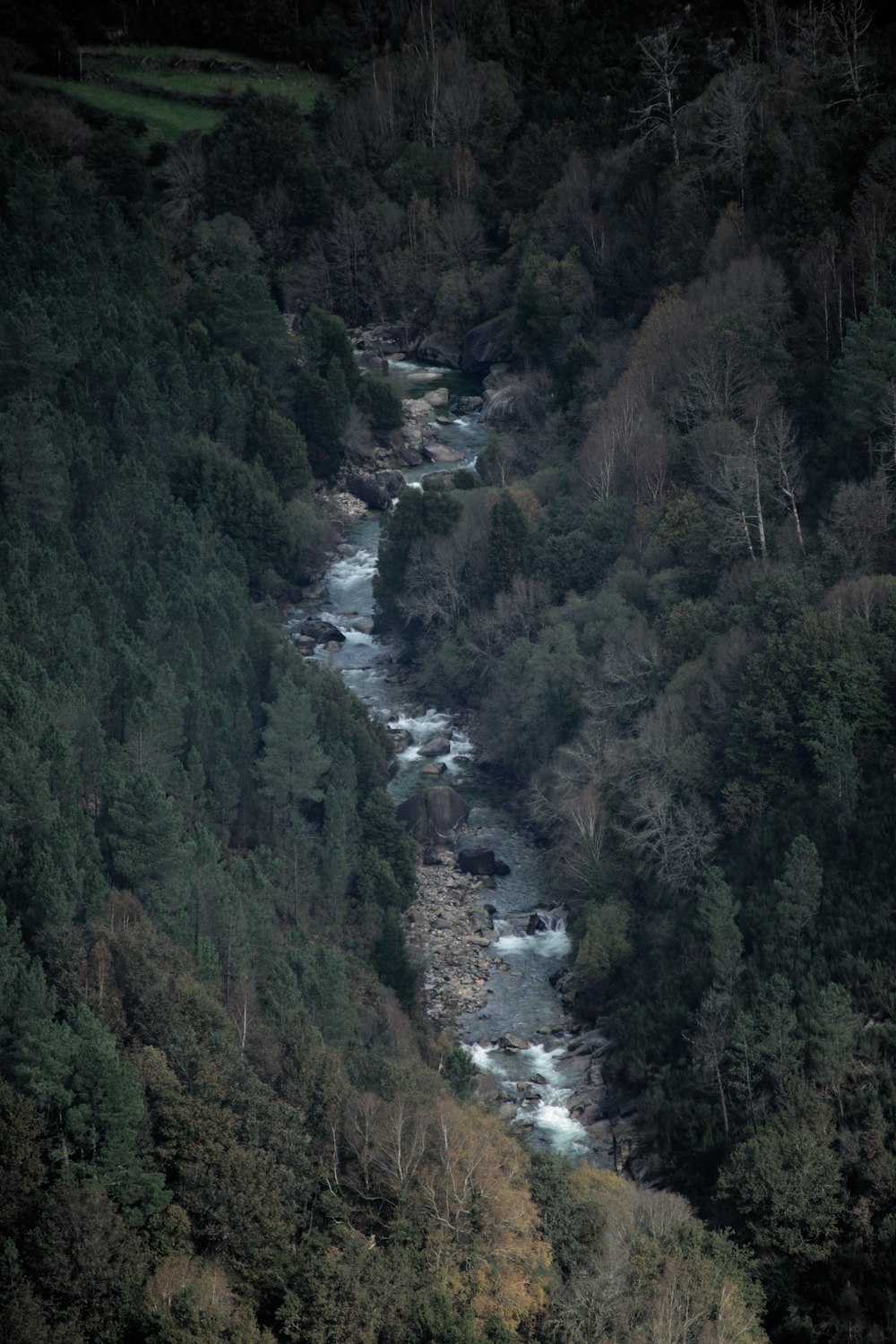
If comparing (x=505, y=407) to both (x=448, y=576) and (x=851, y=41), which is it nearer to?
(x=448, y=576)

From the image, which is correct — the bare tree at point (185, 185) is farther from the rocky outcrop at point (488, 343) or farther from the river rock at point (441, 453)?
the river rock at point (441, 453)

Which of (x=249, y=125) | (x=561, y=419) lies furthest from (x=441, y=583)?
(x=249, y=125)

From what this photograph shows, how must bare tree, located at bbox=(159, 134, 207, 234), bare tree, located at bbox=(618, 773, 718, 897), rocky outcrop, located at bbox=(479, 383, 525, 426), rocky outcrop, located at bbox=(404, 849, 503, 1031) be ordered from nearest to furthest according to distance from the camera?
bare tree, located at bbox=(618, 773, 718, 897) < rocky outcrop, located at bbox=(404, 849, 503, 1031) < rocky outcrop, located at bbox=(479, 383, 525, 426) < bare tree, located at bbox=(159, 134, 207, 234)

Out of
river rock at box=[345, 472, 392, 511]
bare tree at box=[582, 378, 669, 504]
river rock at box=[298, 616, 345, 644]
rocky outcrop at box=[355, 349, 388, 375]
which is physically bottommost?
river rock at box=[298, 616, 345, 644]

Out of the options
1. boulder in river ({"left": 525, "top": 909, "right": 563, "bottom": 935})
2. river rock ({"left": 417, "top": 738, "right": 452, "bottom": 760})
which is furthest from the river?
river rock ({"left": 417, "top": 738, "right": 452, "bottom": 760})

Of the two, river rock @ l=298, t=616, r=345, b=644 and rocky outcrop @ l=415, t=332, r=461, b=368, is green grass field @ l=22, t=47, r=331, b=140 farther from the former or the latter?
river rock @ l=298, t=616, r=345, b=644

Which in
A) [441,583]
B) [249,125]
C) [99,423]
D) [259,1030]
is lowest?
[259,1030]

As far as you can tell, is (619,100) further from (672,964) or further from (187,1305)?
(187,1305)
